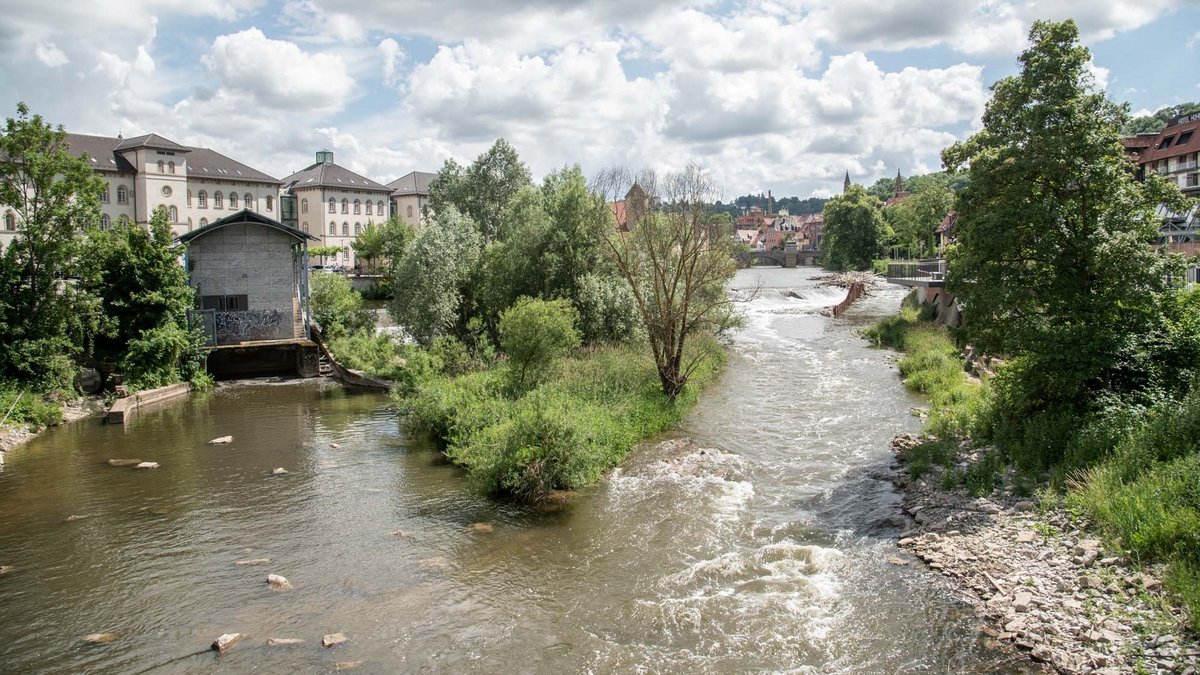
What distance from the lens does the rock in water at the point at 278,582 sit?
13.5 meters

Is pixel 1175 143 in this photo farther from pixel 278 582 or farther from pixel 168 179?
pixel 168 179

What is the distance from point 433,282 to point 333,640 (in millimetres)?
24455

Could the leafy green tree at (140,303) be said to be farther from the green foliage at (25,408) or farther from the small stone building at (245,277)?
the green foliage at (25,408)

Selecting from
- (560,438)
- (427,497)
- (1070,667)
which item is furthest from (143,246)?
(1070,667)

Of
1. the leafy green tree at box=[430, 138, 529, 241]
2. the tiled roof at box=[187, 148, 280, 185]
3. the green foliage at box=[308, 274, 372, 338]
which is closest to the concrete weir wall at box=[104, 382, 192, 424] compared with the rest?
the green foliage at box=[308, 274, 372, 338]

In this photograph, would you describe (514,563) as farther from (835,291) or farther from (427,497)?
(835,291)

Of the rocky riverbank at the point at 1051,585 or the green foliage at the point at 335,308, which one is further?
the green foliage at the point at 335,308

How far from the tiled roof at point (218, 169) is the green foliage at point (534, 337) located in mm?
73527

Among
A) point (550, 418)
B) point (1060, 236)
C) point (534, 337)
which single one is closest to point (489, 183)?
point (534, 337)

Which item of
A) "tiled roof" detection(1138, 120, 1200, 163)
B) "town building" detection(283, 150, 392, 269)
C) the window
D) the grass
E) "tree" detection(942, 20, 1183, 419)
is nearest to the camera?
"tree" detection(942, 20, 1183, 419)

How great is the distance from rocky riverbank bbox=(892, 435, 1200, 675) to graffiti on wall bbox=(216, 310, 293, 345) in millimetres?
32920

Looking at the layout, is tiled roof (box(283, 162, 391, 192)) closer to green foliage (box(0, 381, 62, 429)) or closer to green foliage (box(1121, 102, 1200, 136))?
green foliage (box(0, 381, 62, 429))

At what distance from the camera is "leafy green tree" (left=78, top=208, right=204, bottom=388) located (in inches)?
1221

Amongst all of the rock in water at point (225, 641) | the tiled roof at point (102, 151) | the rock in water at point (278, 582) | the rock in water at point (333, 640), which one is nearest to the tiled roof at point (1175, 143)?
the rock in water at point (278, 582)
